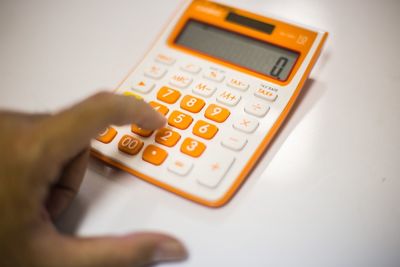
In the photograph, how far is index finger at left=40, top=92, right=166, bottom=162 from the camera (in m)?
0.31

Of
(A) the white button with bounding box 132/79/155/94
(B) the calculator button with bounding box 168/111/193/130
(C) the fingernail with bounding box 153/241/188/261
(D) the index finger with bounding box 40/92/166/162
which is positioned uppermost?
(A) the white button with bounding box 132/79/155/94

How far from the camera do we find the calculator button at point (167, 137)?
40 centimetres

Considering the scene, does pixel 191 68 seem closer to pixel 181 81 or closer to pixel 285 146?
pixel 181 81

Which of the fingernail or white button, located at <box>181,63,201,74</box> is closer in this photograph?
the fingernail

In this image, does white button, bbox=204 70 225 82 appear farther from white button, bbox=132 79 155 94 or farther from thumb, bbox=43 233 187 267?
thumb, bbox=43 233 187 267

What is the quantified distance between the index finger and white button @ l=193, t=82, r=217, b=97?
80 mm

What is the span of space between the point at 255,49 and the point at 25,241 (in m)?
0.32

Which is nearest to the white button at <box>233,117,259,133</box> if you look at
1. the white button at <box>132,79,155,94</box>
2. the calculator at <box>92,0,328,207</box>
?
the calculator at <box>92,0,328,207</box>

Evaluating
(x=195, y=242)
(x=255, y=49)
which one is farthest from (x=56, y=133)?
(x=255, y=49)

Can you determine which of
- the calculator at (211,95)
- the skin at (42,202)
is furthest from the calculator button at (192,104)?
the skin at (42,202)

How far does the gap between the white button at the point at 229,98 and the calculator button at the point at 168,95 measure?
0.05m

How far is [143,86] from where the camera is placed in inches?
18.0

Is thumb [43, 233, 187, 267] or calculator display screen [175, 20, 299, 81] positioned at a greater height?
calculator display screen [175, 20, 299, 81]

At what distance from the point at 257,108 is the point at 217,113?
0.14 ft
